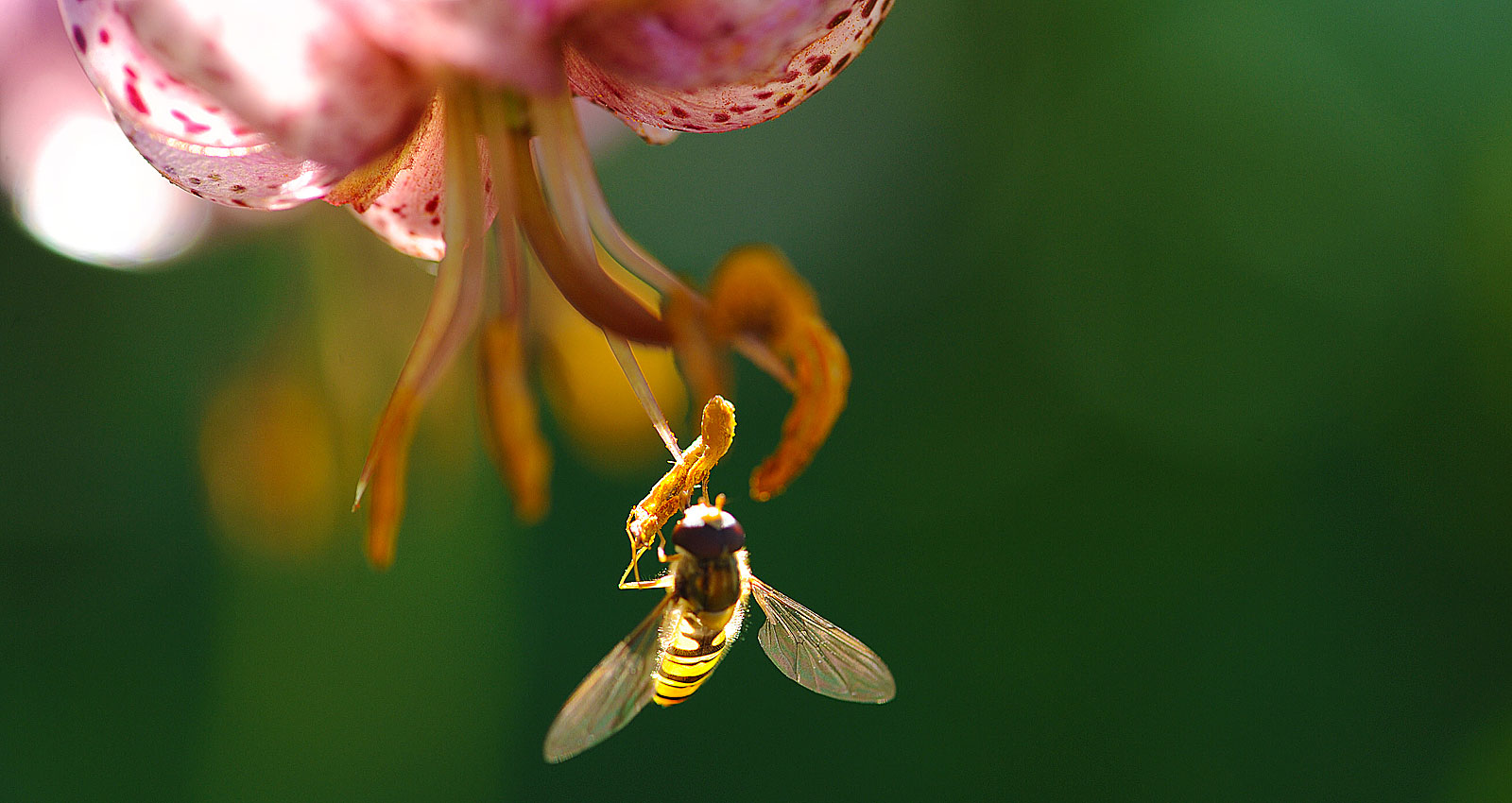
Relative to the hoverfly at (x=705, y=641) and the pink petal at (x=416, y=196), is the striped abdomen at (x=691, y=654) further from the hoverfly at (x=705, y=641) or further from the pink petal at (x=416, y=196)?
the pink petal at (x=416, y=196)

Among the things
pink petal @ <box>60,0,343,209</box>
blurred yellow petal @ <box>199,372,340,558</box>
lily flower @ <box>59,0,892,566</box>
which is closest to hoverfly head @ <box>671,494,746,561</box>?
lily flower @ <box>59,0,892,566</box>

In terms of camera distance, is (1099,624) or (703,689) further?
(1099,624)

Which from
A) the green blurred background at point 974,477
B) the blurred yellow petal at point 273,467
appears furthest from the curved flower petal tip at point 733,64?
the blurred yellow petal at point 273,467

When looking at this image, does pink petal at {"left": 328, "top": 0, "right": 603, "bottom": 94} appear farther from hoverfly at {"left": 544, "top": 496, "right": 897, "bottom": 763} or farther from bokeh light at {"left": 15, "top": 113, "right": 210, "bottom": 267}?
bokeh light at {"left": 15, "top": 113, "right": 210, "bottom": 267}

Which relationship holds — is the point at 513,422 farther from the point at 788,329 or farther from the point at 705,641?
the point at 705,641

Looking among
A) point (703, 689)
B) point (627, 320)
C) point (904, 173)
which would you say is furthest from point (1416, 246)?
point (627, 320)

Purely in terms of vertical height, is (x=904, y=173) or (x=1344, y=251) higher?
(x=904, y=173)

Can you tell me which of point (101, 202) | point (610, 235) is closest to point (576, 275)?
point (610, 235)

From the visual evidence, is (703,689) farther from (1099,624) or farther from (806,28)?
(806,28)

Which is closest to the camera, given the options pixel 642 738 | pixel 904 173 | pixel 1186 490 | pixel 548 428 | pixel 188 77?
pixel 188 77
